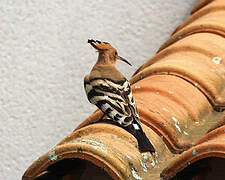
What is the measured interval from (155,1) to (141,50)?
0.32 m

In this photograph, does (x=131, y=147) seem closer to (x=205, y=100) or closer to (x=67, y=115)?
(x=205, y=100)

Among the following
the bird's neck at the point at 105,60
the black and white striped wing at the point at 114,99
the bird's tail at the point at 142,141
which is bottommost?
the bird's tail at the point at 142,141

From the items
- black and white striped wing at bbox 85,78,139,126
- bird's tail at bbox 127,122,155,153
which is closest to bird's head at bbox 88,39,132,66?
black and white striped wing at bbox 85,78,139,126

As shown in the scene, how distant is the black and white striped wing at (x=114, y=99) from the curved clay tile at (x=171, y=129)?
5 cm

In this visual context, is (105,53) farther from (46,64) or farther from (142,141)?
(46,64)

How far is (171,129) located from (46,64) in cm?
136

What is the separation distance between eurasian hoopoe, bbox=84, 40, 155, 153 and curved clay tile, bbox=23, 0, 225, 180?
0.12 ft

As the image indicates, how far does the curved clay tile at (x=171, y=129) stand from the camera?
153 centimetres

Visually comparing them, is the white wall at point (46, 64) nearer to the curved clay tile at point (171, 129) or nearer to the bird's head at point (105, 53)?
the curved clay tile at point (171, 129)

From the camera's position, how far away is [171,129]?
Result: 190 cm

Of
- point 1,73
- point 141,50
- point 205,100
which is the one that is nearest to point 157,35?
point 141,50

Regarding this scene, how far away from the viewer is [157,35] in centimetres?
341

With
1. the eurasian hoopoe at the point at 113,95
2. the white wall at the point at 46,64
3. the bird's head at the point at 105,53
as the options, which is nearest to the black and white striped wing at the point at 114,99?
the eurasian hoopoe at the point at 113,95

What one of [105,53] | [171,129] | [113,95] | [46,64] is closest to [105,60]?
[105,53]
